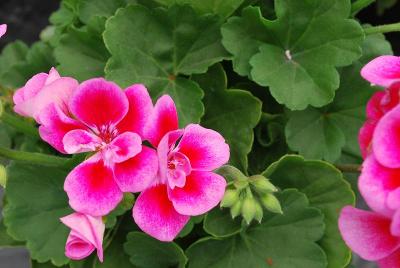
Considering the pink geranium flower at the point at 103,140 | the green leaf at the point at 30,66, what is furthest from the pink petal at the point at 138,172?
the green leaf at the point at 30,66

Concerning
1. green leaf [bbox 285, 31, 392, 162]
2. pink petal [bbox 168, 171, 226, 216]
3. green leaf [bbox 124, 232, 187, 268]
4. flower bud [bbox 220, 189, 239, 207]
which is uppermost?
pink petal [bbox 168, 171, 226, 216]

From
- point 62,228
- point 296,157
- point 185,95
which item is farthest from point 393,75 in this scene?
point 62,228

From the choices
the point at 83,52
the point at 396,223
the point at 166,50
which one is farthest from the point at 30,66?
the point at 396,223

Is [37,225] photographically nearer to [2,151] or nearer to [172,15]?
[2,151]

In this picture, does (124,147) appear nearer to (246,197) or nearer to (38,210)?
(246,197)

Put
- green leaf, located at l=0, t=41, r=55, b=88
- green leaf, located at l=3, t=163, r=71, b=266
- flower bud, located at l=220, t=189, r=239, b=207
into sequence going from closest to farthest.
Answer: flower bud, located at l=220, t=189, r=239, b=207
green leaf, located at l=3, t=163, r=71, b=266
green leaf, located at l=0, t=41, r=55, b=88

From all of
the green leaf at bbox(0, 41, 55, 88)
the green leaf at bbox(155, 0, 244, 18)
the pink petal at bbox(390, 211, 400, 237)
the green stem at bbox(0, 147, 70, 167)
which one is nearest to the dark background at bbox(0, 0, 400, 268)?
the green leaf at bbox(0, 41, 55, 88)

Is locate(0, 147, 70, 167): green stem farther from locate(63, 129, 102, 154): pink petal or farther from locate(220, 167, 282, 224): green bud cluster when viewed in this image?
locate(220, 167, 282, 224): green bud cluster
